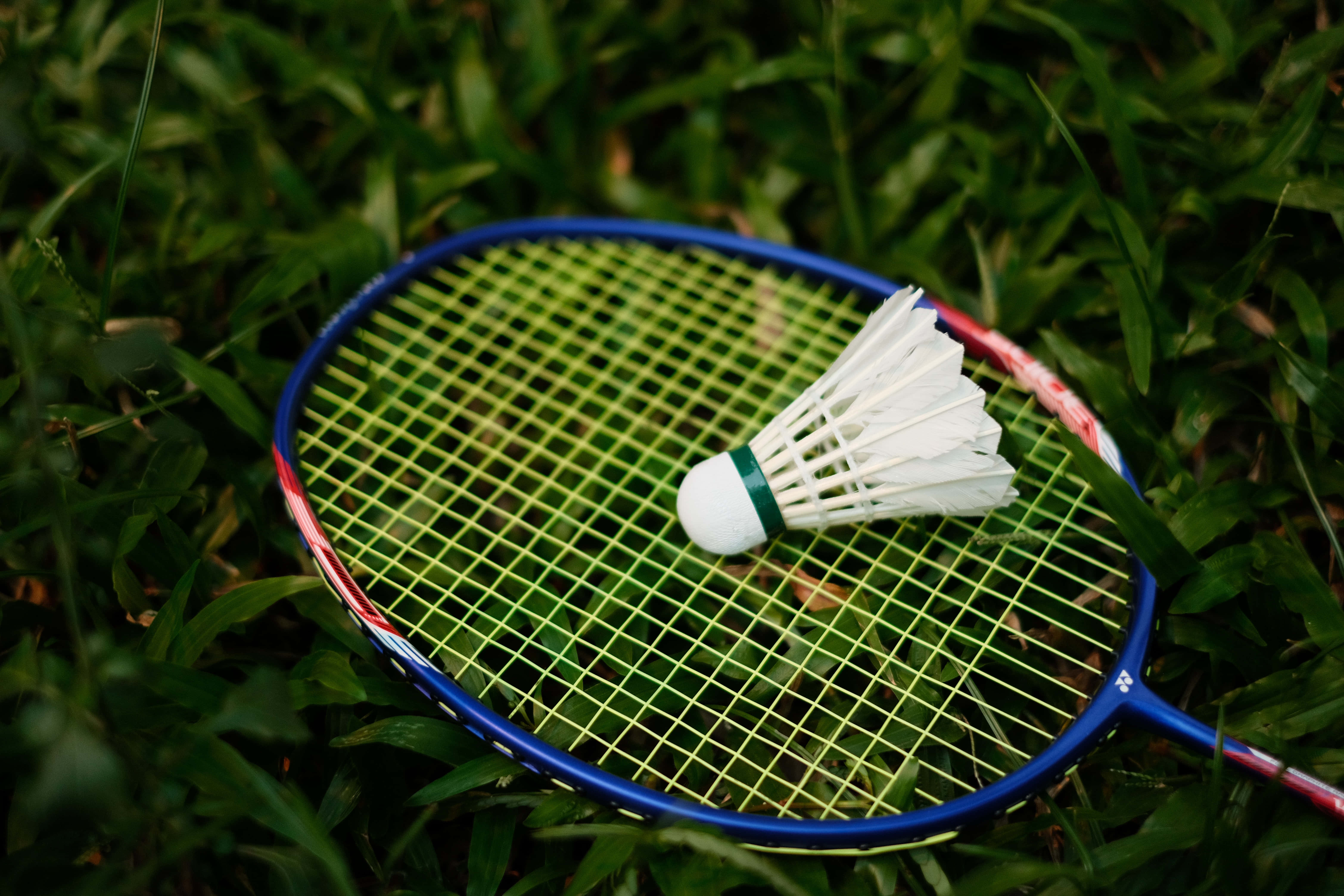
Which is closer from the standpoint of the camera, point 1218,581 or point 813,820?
point 813,820

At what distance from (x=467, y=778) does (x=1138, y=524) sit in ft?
4.03

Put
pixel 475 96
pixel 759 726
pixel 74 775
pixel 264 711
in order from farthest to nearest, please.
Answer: pixel 475 96 < pixel 759 726 < pixel 264 711 < pixel 74 775

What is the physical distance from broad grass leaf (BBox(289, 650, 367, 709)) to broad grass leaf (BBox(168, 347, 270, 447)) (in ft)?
1.60

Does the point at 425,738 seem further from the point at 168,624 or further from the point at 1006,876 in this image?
the point at 1006,876

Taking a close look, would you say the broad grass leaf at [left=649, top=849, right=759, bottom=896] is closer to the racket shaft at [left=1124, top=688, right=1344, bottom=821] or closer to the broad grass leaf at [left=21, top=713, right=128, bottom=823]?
the racket shaft at [left=1124, top=688, right=1344, bottom=821]

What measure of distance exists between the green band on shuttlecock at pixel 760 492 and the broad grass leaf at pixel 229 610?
31.2 inches

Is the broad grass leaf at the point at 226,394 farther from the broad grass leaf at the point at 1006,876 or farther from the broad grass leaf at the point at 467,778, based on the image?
the broad grass leaf at the point at 1006,876

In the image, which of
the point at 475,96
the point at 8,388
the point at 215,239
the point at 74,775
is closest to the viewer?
the point at 74,775

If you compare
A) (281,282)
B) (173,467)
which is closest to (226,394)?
(173,467)

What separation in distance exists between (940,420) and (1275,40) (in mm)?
1444

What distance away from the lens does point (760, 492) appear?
1651 mm

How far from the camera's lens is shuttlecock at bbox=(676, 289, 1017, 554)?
1.55 m

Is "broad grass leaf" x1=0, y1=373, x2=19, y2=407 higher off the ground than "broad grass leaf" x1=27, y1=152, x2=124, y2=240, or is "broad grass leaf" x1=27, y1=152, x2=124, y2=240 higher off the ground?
"broad grass leaf" x1=27, y1=152, x2=124, y2=240

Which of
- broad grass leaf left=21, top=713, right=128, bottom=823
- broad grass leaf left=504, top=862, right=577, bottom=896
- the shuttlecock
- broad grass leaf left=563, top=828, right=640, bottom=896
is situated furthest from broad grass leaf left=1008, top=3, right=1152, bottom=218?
broad grass leaf left=21, top=713, right=128, bottom=823
